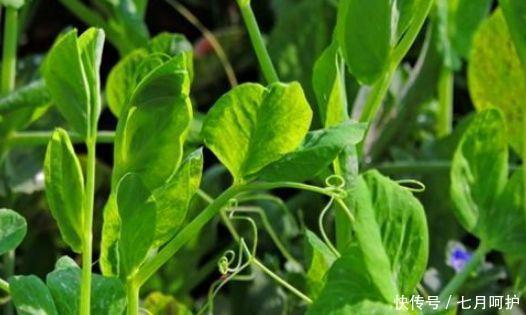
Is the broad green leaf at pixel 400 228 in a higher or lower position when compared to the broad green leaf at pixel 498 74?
higher

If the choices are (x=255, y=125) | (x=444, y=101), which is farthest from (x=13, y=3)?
(x=444, y=101)

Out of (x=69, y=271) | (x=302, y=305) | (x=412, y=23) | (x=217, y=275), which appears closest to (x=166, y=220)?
(x=69, y=271)

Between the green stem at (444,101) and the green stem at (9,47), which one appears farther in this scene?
the green stem at (444,101)

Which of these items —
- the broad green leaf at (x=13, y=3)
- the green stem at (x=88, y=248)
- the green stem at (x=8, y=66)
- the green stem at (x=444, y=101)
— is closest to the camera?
the green stem at (x=88, y=248)

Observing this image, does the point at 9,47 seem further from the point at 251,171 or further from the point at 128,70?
the point at 251,171

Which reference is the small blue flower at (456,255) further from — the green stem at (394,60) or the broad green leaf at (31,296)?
the broad green leaf at (31,296)

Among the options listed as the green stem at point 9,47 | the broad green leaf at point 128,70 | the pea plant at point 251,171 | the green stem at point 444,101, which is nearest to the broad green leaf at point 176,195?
the pea plant at point 251,171

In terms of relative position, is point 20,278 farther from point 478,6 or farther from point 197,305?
point 478,6
